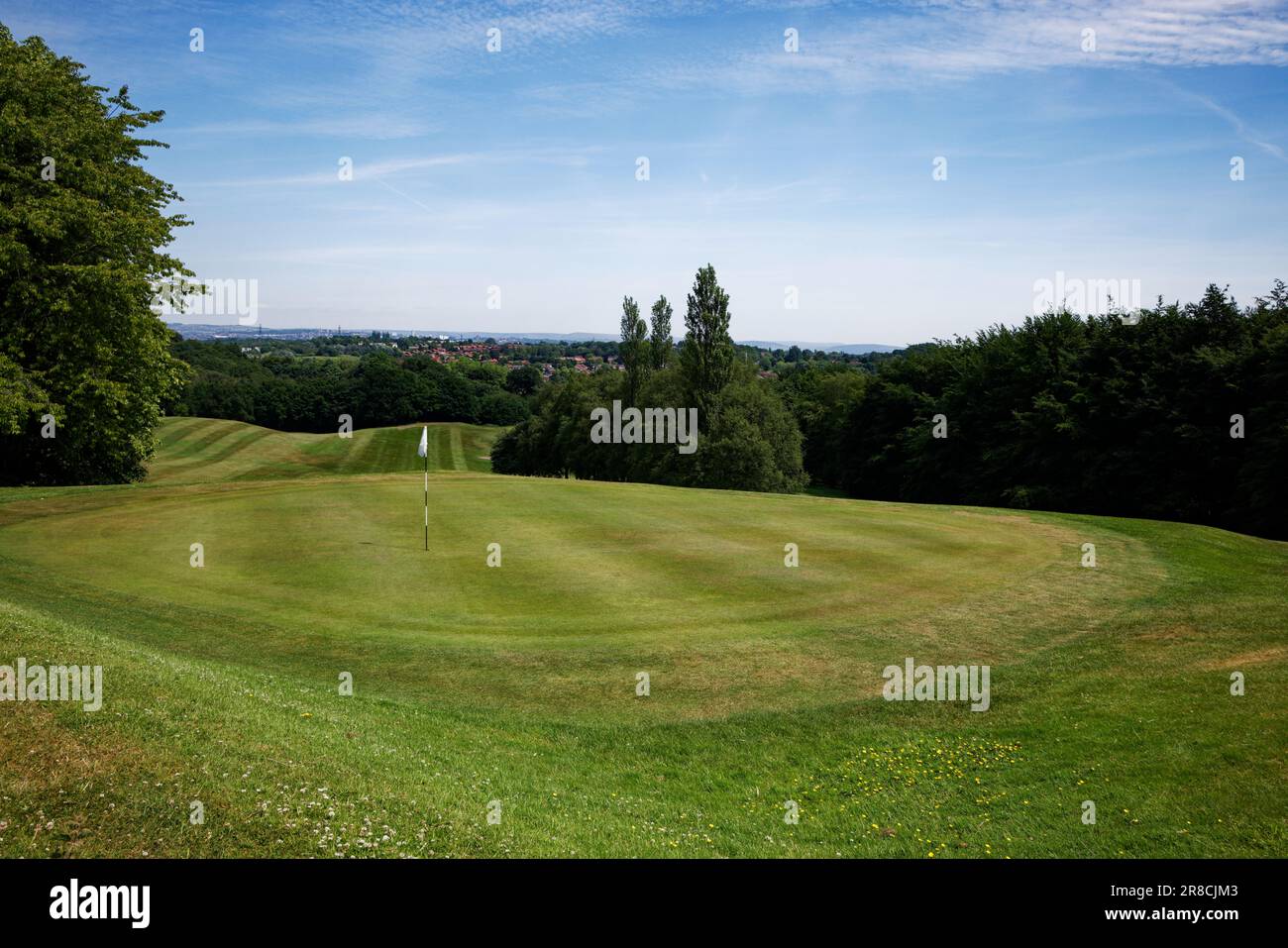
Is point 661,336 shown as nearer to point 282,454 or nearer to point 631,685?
point 282,454

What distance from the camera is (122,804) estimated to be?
27.0 feet

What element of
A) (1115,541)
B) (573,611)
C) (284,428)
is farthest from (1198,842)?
(284,428)

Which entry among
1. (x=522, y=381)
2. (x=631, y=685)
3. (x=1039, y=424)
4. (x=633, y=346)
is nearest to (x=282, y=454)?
(x=633, y=346)

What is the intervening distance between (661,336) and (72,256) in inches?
2562

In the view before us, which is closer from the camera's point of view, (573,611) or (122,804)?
(122,804)

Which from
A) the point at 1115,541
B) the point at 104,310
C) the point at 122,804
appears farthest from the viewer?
the point at 104,310

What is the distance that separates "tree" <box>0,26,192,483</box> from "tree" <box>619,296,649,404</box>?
57.4 metres

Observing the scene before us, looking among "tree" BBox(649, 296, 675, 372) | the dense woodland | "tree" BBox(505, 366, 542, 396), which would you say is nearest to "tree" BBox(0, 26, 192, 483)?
the dense woodland

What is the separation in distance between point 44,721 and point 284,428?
149857 millimetres

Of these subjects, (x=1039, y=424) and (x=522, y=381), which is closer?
(x=1039, y=424)

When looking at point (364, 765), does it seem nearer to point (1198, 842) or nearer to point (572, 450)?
point (1198, 842)

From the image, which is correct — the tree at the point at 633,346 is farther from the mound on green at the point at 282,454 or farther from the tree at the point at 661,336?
the mound on green at the point at 282,454

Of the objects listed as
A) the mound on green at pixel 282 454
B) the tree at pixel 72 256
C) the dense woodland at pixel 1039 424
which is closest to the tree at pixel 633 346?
the dense woodland at pixel 1039 424

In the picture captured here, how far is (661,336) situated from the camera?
92312 millimetres
